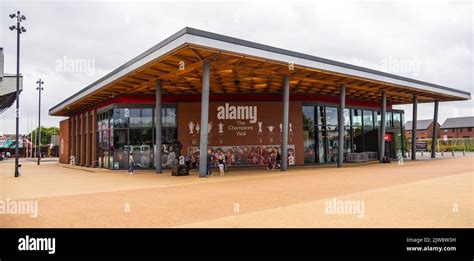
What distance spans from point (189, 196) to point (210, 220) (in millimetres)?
3932

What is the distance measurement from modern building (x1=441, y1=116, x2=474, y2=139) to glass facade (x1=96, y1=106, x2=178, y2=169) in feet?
259

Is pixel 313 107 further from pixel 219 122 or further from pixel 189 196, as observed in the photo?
pixel 189 196

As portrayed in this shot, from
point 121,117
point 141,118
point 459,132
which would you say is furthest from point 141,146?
point 459,132

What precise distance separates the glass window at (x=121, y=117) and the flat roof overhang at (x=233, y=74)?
1262mm

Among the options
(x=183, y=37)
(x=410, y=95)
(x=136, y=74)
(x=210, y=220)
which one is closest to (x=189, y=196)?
(x=210, y=220)

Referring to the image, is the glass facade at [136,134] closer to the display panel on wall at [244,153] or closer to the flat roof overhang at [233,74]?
the flat roof overhang at [233,74]

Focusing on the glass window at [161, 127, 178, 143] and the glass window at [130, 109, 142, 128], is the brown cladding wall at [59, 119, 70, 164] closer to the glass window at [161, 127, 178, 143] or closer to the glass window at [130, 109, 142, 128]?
the glass window at [130, 109, 142, 128]

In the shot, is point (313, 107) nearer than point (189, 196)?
No

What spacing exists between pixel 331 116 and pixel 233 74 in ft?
41.9

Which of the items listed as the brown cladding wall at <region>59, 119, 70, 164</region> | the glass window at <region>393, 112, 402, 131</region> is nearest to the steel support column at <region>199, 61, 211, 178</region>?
the glass window at <region>393, 112, 402, 131</region>

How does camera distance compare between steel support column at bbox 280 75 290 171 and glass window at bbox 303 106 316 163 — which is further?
glass window at bbox 303 106 316 163

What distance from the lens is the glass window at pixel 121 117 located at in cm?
2712

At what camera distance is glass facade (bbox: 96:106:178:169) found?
26.8 metres
